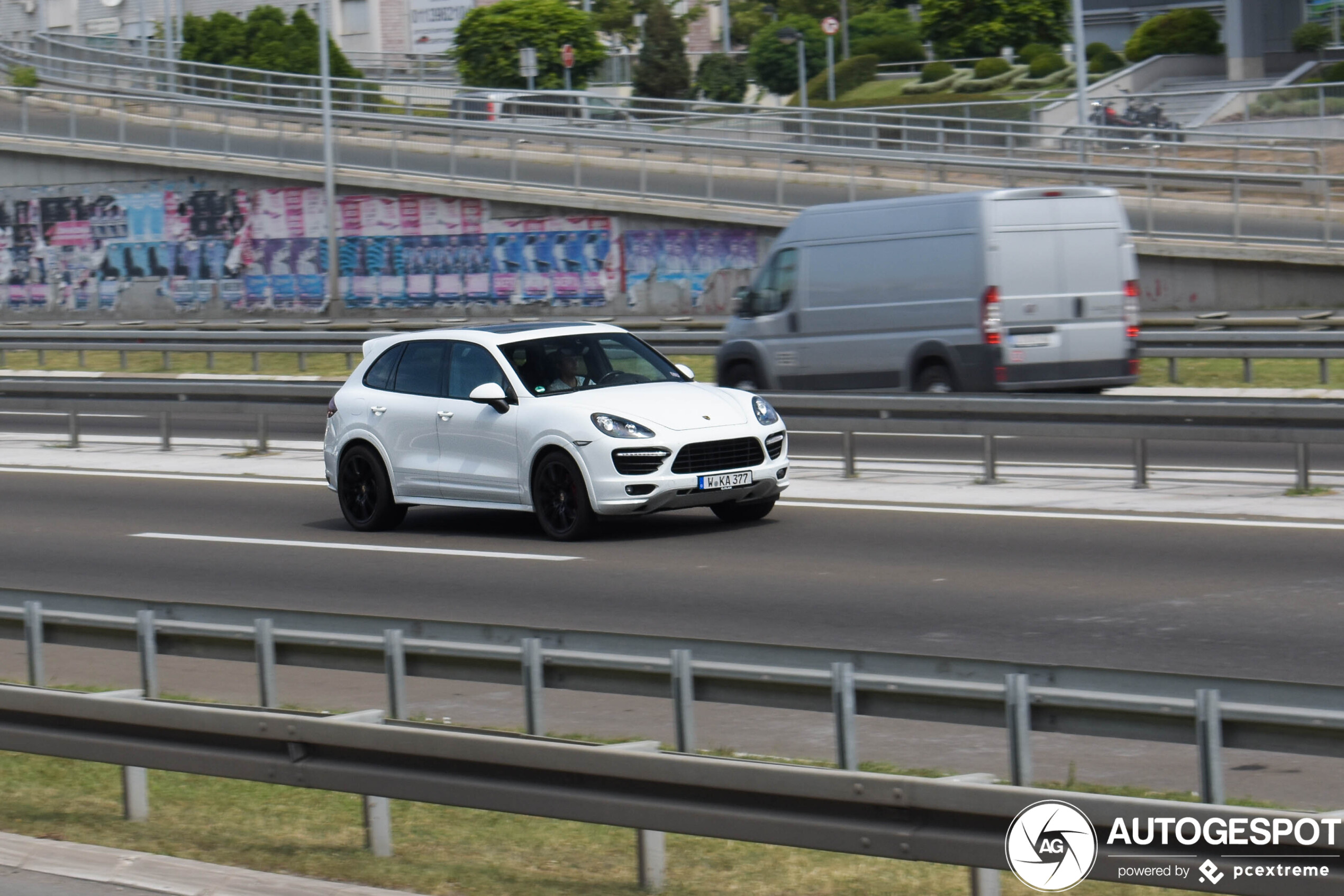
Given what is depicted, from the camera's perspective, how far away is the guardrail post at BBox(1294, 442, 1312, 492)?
45.4 feet

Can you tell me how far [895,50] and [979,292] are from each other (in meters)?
57.5

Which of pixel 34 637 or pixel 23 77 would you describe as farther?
pixel 23 77

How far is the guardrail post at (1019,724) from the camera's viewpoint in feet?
16.4

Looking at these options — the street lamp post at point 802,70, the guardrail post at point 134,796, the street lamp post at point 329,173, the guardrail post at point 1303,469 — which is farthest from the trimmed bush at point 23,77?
the guardrail post at point 134,796

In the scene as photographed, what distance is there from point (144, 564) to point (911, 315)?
318 inches

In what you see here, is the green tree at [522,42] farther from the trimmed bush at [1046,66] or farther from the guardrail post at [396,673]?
the guardrail post at [396,673]

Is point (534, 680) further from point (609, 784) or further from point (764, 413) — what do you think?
point (764, 413)

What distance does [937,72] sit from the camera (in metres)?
64.4

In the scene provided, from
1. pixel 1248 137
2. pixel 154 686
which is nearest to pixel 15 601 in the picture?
pixel 154 686

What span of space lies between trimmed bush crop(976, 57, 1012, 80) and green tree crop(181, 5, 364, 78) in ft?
77.4

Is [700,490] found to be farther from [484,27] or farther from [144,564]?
[484,27]

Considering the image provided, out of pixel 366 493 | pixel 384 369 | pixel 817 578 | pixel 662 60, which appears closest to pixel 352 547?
pixel 366 493

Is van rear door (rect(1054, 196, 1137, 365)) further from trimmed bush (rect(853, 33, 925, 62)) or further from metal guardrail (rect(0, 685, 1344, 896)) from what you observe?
trimmed bush (rect(853, 33, 925, 62))

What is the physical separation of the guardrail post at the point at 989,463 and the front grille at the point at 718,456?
313 centimetres
